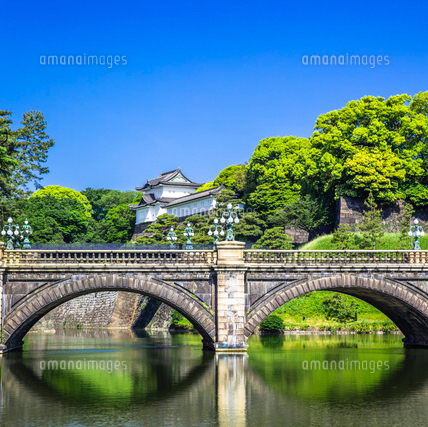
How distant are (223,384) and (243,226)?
4705cm

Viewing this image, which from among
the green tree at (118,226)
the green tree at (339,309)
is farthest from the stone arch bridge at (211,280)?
the green tree at (118,226)

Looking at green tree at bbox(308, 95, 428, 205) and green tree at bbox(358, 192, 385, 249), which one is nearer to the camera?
green tree at bbox(358, 192, 385, 249)

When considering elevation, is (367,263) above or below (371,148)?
below

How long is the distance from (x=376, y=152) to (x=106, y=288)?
32931 millimetres

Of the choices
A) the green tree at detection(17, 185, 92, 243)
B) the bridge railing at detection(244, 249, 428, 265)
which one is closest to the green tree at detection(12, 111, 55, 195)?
the green tree at detection(17, 185, 92, 243)

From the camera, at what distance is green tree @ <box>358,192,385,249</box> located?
174 ft

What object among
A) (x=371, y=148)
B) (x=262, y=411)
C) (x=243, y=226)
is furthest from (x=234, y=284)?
(x=243, y=226)

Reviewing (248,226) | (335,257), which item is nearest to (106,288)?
(335,257)

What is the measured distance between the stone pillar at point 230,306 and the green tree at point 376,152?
2796 cm

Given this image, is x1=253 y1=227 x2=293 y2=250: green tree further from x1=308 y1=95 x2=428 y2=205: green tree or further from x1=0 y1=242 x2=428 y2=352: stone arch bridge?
x1=0 y1=242 x2=428 y2=352: stone arch bridge

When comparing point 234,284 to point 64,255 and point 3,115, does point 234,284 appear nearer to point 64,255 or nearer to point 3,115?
point 64,255

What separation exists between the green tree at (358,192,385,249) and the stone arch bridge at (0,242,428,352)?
17.1 m

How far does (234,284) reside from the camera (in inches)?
1356

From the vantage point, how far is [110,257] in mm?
35000
